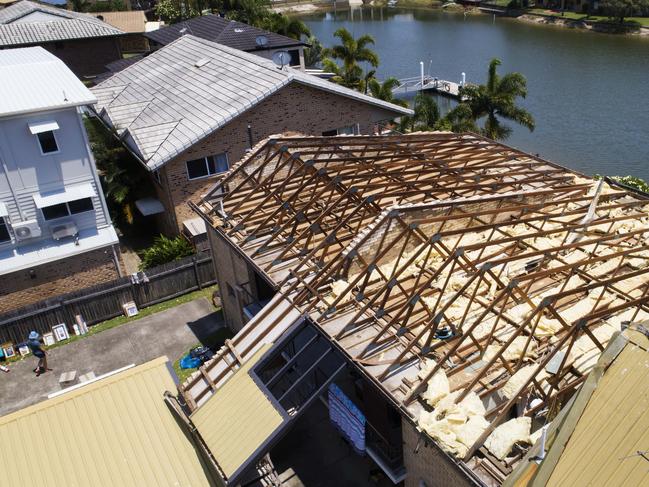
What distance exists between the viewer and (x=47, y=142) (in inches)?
1121

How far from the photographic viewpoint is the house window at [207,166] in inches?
1314

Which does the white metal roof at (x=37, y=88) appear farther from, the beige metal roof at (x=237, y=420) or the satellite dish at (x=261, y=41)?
the satellite dish at (x=261, y=41)

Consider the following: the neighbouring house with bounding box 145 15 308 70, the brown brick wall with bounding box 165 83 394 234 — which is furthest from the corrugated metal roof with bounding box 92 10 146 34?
the brown brick wall with bounding box 165 83 394 234

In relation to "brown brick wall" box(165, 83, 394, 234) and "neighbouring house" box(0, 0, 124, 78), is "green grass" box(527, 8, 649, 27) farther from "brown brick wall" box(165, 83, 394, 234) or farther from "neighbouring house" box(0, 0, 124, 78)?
"neighbouring house" box(0, 0, 124, 78)

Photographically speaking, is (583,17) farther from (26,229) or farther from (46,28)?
(26,229)

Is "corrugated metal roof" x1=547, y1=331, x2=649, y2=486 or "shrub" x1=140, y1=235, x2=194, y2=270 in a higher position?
"corrugated metal roof" x1=547, y1=331, x2=649, y2=486

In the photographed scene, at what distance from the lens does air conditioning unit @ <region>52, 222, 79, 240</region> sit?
96.6ft

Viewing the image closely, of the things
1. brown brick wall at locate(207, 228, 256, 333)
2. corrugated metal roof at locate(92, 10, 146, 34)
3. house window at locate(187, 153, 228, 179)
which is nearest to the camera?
brown brick wall at locate(207, 228, 256, 333)

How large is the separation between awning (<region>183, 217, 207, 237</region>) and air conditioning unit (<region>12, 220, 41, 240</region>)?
768cm

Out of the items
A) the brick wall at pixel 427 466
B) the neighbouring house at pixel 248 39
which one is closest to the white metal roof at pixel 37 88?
the neighbouring house at pixel 248 39

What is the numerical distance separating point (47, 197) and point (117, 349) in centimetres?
854

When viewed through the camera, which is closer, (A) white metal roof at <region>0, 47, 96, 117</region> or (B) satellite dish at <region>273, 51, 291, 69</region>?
(A) white metal roof at <region>0, 47, 96, 117</region>

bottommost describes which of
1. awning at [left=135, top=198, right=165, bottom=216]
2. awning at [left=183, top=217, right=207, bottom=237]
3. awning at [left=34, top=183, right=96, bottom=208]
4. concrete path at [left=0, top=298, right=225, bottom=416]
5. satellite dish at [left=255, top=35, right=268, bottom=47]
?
concrete path at [left=0, top=298, right=225, bottom=416]

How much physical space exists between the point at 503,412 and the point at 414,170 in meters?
12.8
